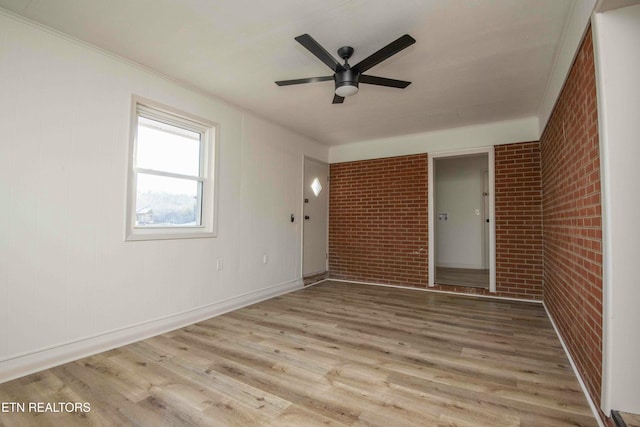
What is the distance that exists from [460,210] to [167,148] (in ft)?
18.5

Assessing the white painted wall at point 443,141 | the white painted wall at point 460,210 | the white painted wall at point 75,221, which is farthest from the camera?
the white painted wall at point 460,210

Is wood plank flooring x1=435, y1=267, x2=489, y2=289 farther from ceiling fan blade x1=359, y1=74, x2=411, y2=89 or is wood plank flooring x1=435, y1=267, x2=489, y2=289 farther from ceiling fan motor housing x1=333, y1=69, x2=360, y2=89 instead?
ceiling fan motor housing x1=333, y1=69, x2=360, y2=89

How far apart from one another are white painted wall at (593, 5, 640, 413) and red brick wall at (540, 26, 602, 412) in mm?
128

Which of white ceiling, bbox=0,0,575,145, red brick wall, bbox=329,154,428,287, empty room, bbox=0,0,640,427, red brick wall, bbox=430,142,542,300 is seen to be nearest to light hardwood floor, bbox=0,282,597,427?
empty room, bbox=0,0,640,427

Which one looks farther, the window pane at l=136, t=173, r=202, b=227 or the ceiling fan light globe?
the window pane at l=136, t=173, r=202, b=227

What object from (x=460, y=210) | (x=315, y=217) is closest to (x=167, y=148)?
(x=315, y=217)

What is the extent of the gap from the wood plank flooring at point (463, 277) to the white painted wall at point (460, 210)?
0.32m

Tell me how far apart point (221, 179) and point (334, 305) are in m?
2.06

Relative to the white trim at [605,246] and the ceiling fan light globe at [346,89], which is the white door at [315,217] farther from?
the white trim at [605,246]

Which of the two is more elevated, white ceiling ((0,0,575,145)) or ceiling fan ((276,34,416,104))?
white ceiling ((0,0,575,145))

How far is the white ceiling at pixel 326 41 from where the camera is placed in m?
1.95

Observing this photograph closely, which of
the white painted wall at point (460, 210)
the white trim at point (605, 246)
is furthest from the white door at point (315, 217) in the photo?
the white trim at point (605, 246)

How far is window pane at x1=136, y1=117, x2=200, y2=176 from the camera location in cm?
281

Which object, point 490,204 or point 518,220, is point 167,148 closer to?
point 490,204
